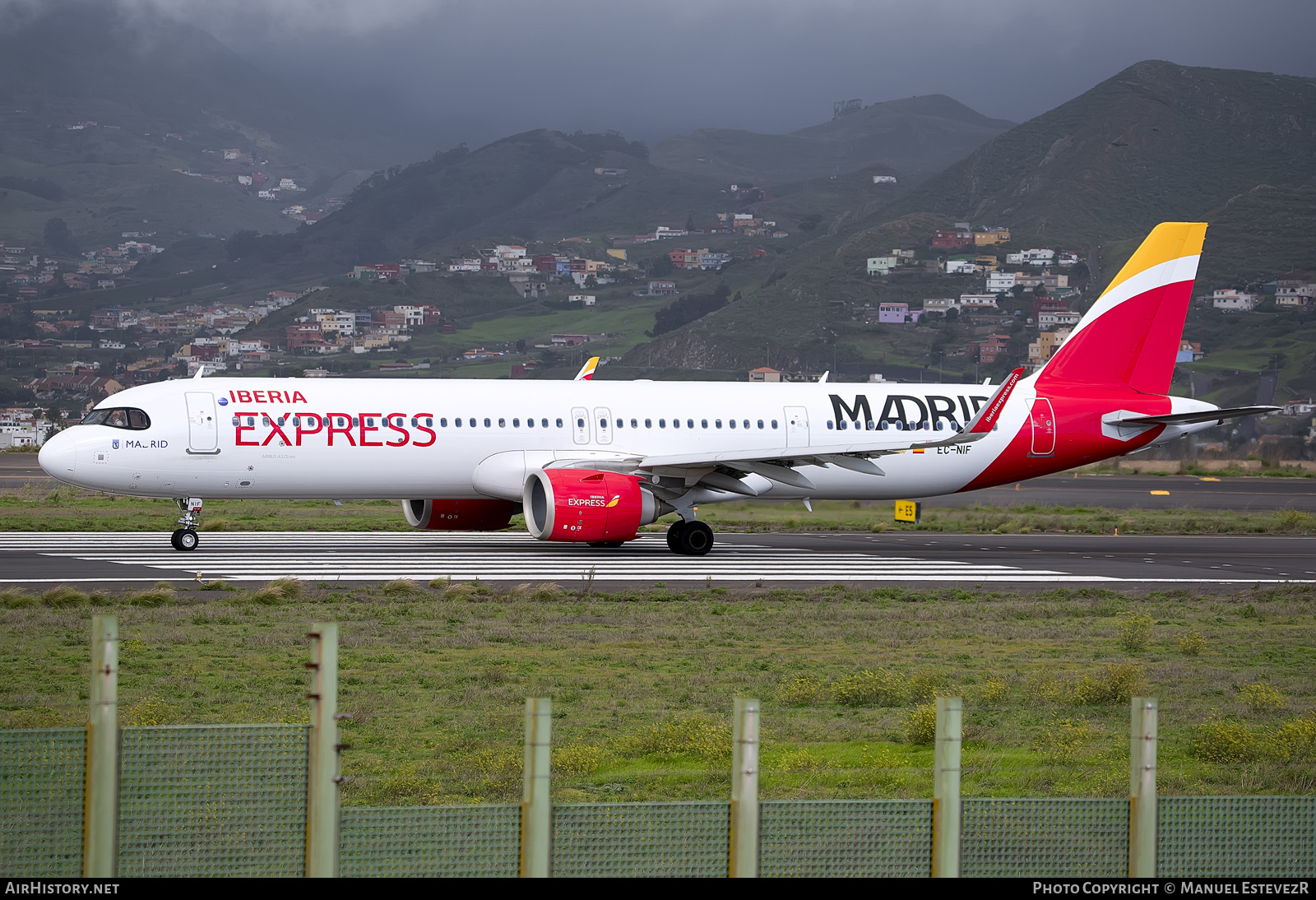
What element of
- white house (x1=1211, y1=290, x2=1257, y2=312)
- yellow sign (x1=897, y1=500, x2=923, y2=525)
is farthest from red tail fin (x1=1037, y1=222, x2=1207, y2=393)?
white house (x1=1211, y1=290, x2=1257, y2=312)

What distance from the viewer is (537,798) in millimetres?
5969

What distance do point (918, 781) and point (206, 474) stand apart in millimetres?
19410

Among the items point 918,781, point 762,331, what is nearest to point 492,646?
point 918,781

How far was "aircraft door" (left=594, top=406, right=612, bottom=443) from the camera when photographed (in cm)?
2881

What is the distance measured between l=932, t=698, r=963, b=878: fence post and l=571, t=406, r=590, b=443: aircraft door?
73.5ft

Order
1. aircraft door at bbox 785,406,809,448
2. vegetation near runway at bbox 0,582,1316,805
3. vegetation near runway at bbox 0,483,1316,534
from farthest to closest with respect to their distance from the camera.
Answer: vegetation near runway at bbox 0,483,1316,534
aircraft door at bbox 785,406,809,448
vegetation near runway at bbox 0,582,1316,805

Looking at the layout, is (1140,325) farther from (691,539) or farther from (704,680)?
(704,680)

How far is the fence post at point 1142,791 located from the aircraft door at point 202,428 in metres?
22.5

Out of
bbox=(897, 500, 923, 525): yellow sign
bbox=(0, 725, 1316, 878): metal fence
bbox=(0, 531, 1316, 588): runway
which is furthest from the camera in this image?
bbox=(897, 500, 923, 525): yellow sign

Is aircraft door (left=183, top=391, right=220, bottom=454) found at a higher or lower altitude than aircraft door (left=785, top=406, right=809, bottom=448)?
lower

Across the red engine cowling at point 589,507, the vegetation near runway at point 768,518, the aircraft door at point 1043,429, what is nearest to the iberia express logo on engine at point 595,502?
the red engine cowling at point 589,507

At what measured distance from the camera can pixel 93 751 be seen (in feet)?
19.4

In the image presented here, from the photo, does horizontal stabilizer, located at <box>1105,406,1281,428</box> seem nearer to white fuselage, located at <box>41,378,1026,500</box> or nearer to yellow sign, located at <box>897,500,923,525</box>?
white fuselage, located at <box>41,378,1026,500</box>

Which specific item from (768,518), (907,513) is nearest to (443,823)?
(907,513)
